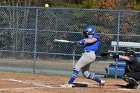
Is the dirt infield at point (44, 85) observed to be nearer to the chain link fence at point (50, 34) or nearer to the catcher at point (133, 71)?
the catcher at point (133, 71)

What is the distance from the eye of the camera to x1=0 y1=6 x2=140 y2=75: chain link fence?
20500 millimetres

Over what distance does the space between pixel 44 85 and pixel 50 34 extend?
5.82 metres

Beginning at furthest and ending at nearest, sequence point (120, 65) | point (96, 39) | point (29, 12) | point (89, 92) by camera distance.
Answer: point (29, 12) → point (120, 65) → point (96, 39) → point (89, 92)

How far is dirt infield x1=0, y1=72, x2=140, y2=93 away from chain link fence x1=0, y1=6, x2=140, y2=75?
178 cm

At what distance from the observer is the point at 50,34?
21250 millimetres

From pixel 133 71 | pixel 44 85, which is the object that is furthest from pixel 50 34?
pixel 133 71

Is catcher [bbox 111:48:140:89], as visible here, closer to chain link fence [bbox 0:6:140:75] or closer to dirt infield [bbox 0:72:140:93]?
dirt infield [bbox 0:72:140:93]

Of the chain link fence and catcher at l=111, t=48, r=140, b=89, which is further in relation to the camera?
the chain link fence

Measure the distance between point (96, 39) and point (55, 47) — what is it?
6.39 m

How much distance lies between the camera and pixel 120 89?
15.4m

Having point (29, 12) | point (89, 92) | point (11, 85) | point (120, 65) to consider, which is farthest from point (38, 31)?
point (89, 92)

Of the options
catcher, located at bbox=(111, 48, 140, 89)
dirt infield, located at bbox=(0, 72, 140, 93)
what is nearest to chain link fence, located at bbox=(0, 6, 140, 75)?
dirt infield, located at bbox=(0, 72, 140, 93)

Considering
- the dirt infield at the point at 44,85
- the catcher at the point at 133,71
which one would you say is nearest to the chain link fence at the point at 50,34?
the dirt infield at the point at 44,85

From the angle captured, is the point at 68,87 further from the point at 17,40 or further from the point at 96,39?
the point at 17,40
